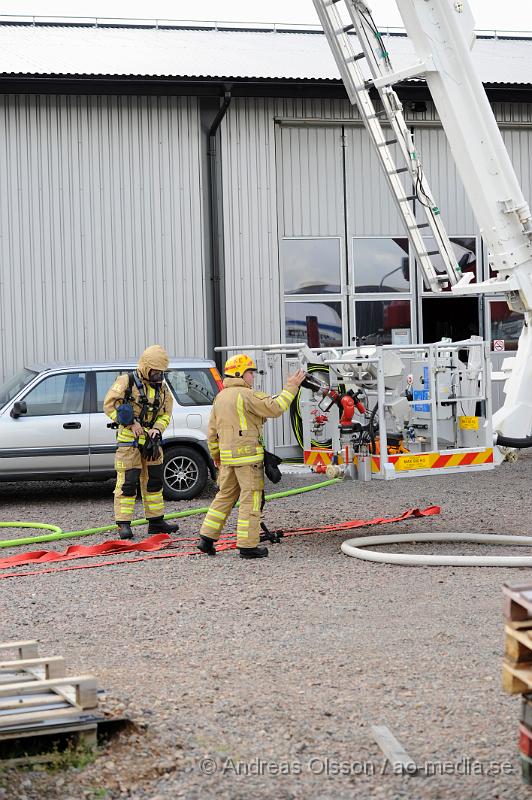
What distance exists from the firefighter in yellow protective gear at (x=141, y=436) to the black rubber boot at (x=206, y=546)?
4.09 ft

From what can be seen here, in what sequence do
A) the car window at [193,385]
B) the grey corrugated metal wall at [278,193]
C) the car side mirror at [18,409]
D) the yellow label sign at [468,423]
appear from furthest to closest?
the grey corrugated metal wall at [278,193] < the car window at [193,385] < the car side mirror at [18,409] < the yellow label sign at [468,423]

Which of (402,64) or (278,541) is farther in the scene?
(402,64)

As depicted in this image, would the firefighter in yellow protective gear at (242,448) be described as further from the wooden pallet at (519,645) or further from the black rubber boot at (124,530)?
the wooden pallet at (519,645)

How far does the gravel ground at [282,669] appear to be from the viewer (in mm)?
4570

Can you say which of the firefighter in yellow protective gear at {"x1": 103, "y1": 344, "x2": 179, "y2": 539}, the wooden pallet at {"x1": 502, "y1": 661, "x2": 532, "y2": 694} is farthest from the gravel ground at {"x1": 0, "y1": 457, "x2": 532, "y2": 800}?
the firefighter in yellow protective gear at {"x1": 103, "y1": 344, "x2": 179, "y2": 539}

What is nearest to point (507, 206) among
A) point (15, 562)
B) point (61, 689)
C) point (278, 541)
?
point (278, 541)

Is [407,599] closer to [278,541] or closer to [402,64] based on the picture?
[278,541]

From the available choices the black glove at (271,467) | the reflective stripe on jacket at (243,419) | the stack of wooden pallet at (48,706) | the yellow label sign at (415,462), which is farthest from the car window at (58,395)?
the stack of wooden pallet at (48,706)

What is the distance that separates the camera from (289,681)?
5.82 m

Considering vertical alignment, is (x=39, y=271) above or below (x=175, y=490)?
above

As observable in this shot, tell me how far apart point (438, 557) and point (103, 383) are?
5666mm

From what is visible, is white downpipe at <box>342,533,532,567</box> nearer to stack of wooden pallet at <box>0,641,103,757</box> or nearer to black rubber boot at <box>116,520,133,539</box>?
black rubber boot at <box>116,520,133,539</box>

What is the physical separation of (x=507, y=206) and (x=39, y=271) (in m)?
8.20

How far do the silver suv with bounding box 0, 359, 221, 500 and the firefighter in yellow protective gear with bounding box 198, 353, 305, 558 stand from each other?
346 cm
